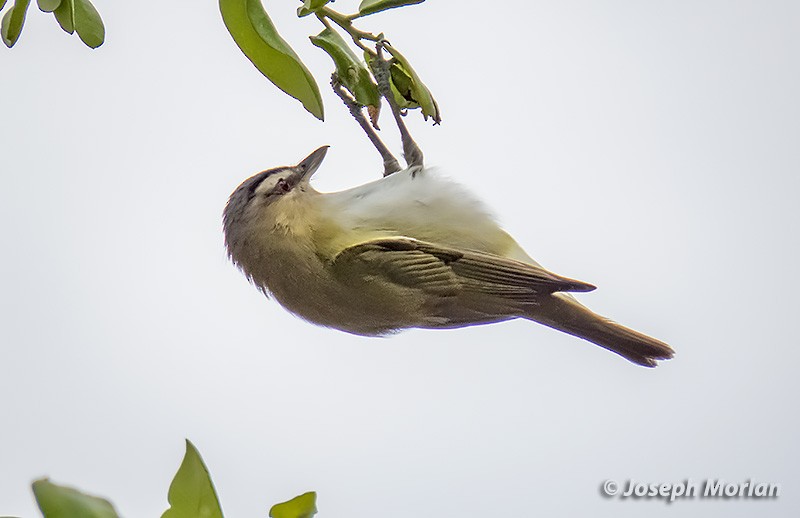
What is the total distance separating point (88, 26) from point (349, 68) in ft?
1.55

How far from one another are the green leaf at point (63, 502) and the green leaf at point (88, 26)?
32.1 inches

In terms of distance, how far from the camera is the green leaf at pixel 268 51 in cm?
154

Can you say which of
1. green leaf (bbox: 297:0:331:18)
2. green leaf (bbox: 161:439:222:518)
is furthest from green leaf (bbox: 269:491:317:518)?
green leaf (bbox: 297:0:331:18)

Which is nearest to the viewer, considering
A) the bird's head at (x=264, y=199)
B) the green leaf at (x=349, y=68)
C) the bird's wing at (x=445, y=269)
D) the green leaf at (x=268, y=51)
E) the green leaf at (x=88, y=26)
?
the green leaf at (x=268, y=51)

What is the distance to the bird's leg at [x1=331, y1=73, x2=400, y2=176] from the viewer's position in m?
2.42

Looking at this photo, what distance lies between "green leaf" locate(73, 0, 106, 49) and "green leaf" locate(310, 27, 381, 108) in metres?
0.38

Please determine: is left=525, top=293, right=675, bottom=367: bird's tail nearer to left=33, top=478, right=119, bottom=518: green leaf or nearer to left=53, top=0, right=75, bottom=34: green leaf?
left=53, top=0, right=75, bottom=34: green leaf

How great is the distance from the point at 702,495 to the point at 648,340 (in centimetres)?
50

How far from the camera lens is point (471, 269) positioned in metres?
2.74

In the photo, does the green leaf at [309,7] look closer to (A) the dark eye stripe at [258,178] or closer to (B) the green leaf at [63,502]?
(B) the green leaf at [63,502]

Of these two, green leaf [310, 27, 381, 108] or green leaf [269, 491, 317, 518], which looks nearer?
green leaf [269, 491, 317, 518]

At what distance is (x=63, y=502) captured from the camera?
1.19 meters

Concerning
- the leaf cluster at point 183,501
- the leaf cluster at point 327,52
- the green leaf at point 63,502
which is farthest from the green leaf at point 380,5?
the green leaf at point 63,502

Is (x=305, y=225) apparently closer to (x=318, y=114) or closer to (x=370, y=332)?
(x=370, y=332)
